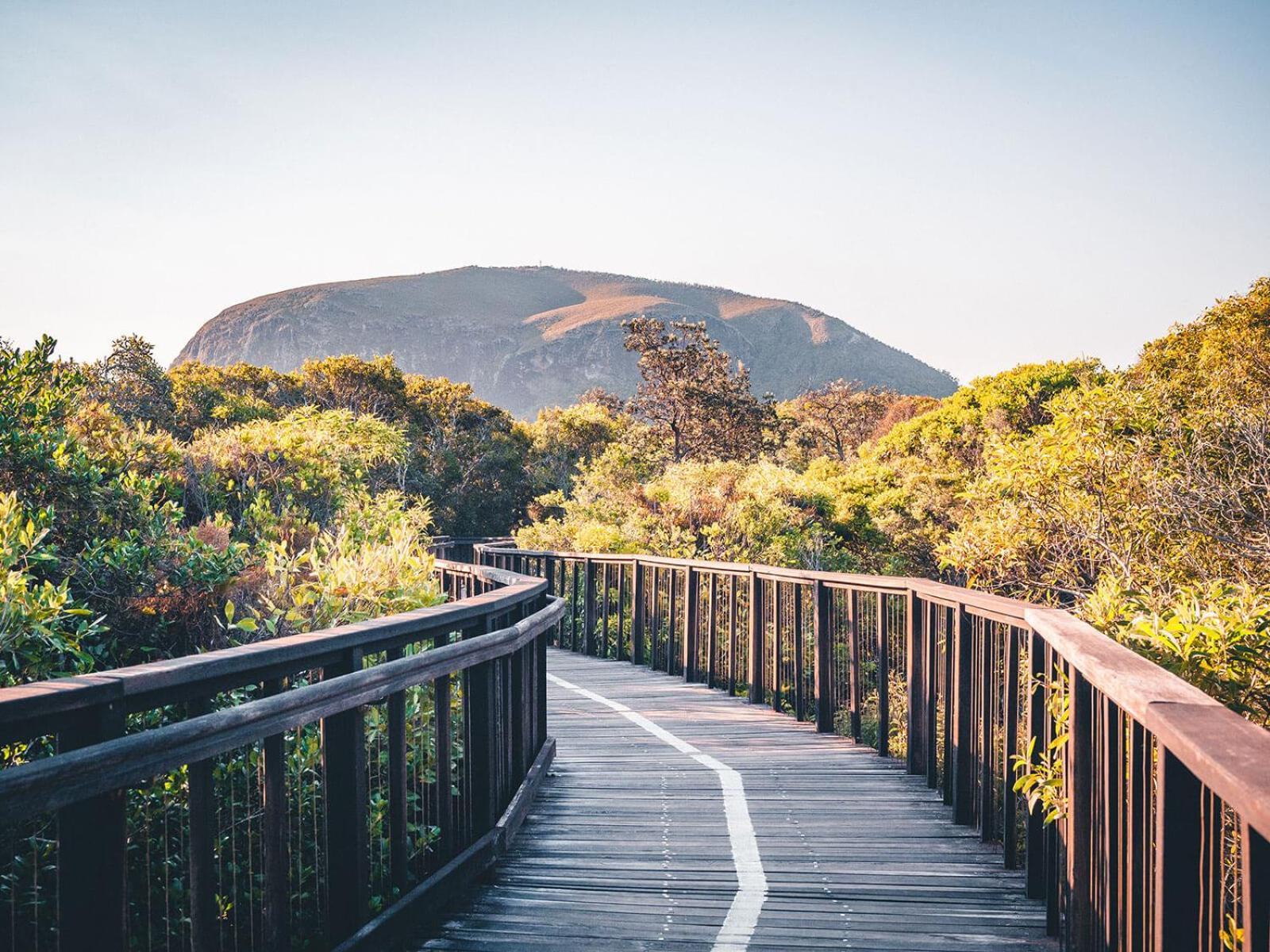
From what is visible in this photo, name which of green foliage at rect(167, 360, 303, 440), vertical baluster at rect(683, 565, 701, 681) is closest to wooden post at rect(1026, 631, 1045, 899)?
vertical baluster at rect(683, 565, 701, 681)

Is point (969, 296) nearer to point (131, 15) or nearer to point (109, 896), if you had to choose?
point (131, 15)

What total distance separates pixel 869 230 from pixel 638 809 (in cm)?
2696

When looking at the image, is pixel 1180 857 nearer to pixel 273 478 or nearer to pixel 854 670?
pixel 854 670

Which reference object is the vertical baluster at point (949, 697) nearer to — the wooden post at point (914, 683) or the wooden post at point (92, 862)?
the wooden post at point (914, 683)

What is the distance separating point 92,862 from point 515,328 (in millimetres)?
158559

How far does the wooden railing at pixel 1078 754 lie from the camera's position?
1.89 m

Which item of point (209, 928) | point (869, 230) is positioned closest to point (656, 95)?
point (869, 230)

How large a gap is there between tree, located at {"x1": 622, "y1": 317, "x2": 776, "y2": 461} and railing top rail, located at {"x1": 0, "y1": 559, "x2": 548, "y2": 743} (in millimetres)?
32668

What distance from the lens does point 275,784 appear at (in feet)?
9.94

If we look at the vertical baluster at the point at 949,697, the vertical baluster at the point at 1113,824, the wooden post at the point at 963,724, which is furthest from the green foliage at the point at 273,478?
the vertical baluster at the point at 1113,824

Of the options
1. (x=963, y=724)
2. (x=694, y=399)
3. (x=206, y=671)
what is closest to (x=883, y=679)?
(x=963, y=724)

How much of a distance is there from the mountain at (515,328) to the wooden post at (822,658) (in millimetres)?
117208

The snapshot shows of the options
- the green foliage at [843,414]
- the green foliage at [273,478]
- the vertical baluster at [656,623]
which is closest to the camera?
the vertical baluster at [656,623]

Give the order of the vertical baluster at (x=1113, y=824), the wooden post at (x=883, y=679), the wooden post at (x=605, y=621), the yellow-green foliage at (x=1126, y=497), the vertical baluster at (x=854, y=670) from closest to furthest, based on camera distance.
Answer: the vertical baluster at (x=1113, y=824) → the wooden post at (x=883, y=679) → the vertical baluster at (x=854, y=670) → the yellow-green foliage at (x=1126, y=497) → the wooden post at (x=605, y=621)
